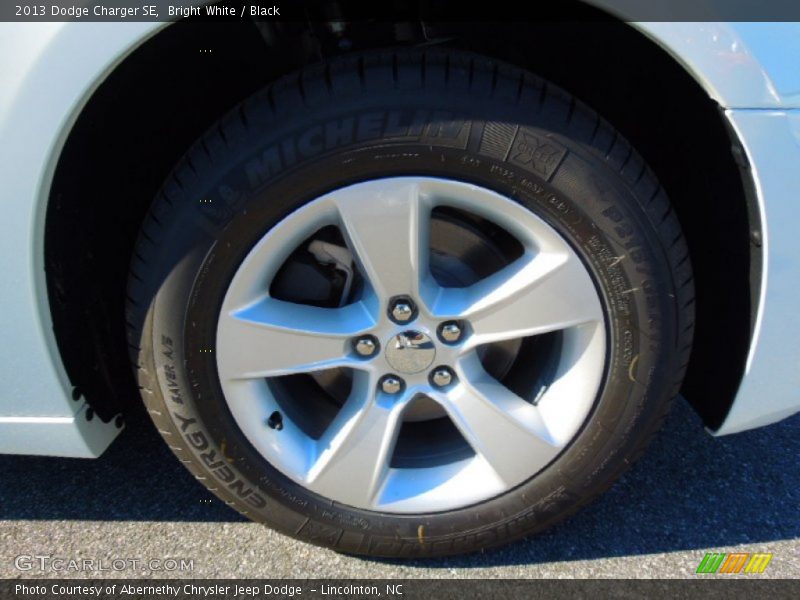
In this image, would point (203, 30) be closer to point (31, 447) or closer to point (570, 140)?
point (570, 140)

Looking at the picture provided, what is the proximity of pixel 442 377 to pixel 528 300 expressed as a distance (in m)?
0.24

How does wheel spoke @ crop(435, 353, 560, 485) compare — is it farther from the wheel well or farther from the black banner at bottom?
the wheel well

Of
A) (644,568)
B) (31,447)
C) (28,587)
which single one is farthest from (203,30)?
(644,568)

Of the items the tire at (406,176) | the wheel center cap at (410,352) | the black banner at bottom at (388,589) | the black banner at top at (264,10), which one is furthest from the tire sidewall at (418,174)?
the wheel center cap at (410,352)

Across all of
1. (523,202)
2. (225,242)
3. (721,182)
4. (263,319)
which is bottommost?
(263,319)

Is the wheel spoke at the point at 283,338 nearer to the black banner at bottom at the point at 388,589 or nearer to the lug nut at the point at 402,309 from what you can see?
the lug nut at the point at 402,309

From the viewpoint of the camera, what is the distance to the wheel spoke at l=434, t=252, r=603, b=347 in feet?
4.44

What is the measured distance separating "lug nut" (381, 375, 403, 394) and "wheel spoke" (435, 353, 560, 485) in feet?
0.28

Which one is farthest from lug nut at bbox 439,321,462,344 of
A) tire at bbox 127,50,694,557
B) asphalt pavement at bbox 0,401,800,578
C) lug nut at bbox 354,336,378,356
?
asphalt pavement at bbox 0,401,800,578

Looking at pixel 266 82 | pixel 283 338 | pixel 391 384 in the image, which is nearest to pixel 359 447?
pixel 391 384

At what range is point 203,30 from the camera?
53.0 inches

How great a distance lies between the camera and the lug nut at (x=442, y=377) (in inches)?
57.4

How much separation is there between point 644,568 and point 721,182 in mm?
851

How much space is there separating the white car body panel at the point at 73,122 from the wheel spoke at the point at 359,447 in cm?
54
